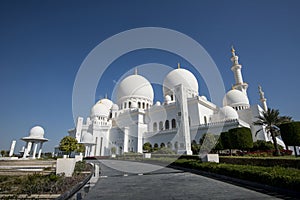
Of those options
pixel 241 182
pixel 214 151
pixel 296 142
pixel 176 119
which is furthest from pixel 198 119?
pixel 241 182

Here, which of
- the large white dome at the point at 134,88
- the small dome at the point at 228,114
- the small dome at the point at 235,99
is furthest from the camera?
the large white dome at the point at 134,88

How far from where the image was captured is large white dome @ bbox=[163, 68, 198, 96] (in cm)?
3994

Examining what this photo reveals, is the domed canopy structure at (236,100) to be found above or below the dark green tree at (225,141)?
above

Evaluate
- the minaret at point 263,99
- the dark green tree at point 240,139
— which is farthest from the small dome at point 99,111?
the minaret at point 263,99

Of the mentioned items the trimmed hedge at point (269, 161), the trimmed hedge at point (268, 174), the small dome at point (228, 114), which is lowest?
the trimmed hedge at point (268, 174)

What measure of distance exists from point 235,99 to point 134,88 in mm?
22722

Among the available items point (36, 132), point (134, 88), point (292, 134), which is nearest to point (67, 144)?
point (36, 132)

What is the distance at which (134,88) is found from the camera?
1757 inches

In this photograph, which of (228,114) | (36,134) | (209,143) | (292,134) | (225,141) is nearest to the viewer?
(292,134)

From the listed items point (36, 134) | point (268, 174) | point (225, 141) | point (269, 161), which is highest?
point (36, 134)

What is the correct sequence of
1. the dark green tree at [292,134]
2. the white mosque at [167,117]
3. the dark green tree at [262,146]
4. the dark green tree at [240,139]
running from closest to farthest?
1. the dark green tree at [292,134]
2. the dark green tree at [240,139]
3. the dark green tree at [262,146]
4. the white mosque at [167,117]

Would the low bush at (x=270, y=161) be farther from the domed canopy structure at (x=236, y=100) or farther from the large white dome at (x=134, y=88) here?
the large white dome at (x=134, y=88)

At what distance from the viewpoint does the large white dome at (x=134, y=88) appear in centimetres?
4444

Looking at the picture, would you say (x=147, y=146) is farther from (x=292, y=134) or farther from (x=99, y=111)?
(x=292, y=134)
